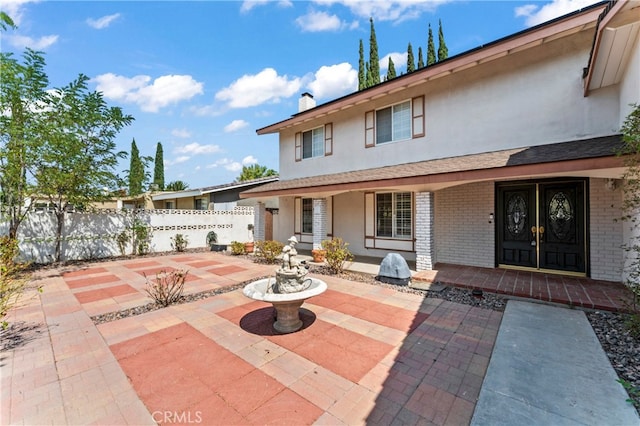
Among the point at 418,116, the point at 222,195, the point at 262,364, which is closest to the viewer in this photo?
the point at 262,364

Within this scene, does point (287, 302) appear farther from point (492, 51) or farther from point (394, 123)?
point (492, 51)

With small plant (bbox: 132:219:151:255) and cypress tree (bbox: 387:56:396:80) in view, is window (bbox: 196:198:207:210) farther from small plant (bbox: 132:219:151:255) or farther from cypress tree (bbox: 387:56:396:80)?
cypress tree (bbox: 387:56:396:80)

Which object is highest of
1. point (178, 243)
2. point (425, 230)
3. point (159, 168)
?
point (159, 168)

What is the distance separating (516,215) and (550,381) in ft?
20.1

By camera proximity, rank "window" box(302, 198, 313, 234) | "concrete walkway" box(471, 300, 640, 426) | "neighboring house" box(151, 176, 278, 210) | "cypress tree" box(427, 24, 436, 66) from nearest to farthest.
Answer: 1. "concrete walkway" box(471, 300, 640, 426)
2. "window" box(302, 198, 313, 234)
3. "neighboring house" box(151, 176, 278, 210)
4. "cypress tree" box(427, 24, 436, 66)

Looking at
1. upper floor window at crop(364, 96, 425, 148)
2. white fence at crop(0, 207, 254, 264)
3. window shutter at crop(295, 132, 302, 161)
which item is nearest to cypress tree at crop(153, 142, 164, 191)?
white fence at crop(0, 207, 254, 264)

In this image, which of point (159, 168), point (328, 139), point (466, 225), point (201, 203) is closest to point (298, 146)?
point (328, 139)

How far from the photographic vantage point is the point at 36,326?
15.0 ft

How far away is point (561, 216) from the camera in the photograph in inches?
280

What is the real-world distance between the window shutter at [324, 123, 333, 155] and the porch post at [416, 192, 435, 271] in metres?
5.22

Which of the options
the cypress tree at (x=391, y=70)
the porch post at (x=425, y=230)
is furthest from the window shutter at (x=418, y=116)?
the cypress tree at (x=391, y=70)

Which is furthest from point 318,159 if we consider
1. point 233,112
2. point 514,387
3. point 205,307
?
point 514,387

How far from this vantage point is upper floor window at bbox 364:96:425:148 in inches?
366

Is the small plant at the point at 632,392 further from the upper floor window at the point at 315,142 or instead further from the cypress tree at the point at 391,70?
the cypress tree at the point at 391,70
